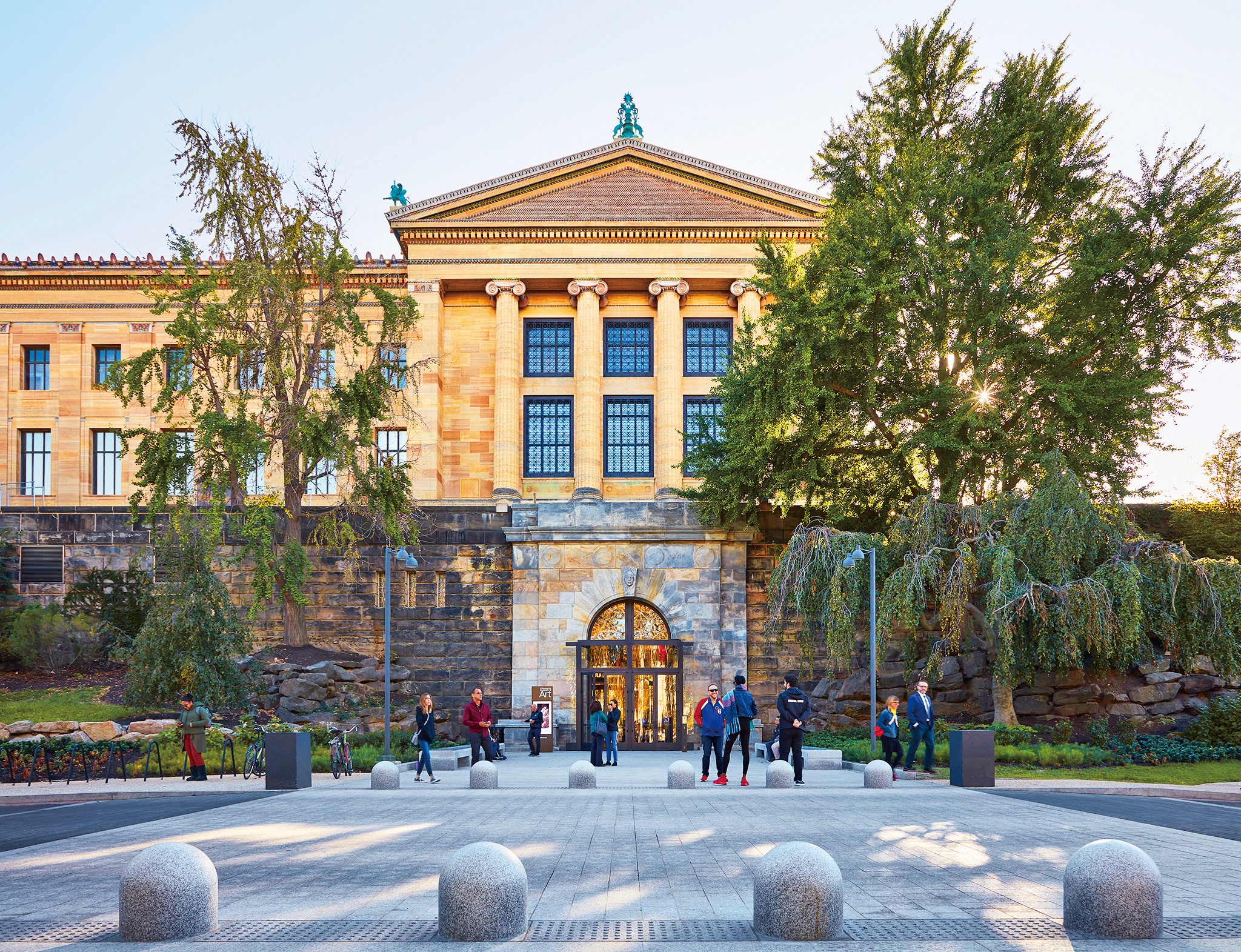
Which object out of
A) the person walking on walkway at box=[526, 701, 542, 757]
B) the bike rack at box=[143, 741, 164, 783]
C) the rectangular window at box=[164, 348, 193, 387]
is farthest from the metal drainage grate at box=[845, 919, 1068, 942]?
the rectangular window at box=[164, 348, 193, 387]

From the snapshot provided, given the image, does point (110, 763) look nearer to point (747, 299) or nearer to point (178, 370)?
point (178, 370)

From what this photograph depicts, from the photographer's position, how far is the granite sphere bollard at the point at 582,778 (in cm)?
1927

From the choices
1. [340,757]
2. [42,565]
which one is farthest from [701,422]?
[42,565]

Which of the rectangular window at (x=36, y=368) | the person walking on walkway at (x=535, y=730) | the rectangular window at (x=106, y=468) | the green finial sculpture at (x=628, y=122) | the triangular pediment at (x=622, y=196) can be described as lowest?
the person walking on walkway at (x=535, y=730)

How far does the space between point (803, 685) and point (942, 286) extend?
12427mm

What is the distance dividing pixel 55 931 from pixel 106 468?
43049mm

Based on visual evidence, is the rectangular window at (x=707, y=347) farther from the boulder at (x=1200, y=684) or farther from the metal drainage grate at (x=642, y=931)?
the metal drainage grate at (x=642, y=931)

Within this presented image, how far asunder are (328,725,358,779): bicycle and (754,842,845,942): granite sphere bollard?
15868 mm

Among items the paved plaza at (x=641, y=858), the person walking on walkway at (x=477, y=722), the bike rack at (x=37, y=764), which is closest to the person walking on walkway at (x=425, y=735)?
the person walking on walkway at (x=477, y=722)

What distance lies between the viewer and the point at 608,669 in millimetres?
32656

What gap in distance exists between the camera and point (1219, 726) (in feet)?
81.8

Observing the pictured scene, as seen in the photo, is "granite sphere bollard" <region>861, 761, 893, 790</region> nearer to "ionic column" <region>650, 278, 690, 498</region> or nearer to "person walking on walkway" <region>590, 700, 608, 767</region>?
"person walking on walkway" <region>590, 700, 608, 767</region>

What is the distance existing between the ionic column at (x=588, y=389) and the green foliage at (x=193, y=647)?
50.8 feet

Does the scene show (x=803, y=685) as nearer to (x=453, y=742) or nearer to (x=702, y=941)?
(x=453, y=742)
